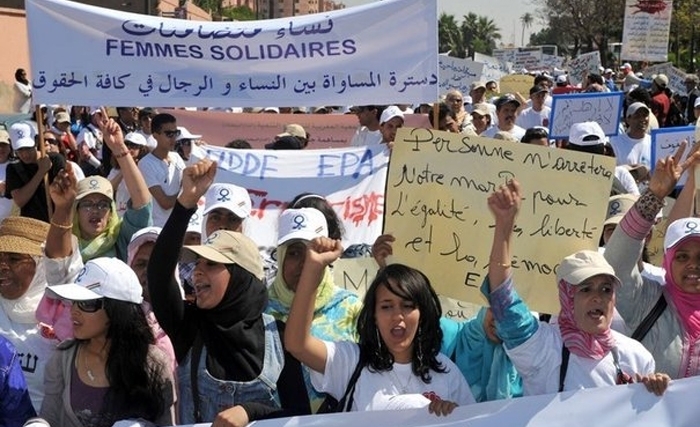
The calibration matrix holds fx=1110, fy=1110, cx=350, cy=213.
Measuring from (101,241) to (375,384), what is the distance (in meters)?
2.17

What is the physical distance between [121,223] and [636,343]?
2.69 meters

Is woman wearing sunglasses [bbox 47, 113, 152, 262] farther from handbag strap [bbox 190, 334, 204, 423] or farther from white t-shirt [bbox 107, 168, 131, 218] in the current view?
handbag strap [bbox 190, 334, 204, 423]

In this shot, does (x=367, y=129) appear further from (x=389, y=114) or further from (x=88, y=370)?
(x=88, y=370)

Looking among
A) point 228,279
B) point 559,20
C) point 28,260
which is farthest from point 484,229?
point 559,20

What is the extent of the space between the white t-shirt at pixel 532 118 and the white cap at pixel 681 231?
28.4ft

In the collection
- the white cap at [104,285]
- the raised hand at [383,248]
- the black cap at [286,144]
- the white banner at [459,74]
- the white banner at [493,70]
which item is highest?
the white cap at [104,285]

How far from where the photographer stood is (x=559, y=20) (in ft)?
225

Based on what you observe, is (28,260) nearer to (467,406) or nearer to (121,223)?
(121,223)

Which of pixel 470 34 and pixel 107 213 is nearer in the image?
pixel 107 213

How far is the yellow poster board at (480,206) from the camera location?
13.8 ft

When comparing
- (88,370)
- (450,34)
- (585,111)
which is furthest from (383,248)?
(450,34)

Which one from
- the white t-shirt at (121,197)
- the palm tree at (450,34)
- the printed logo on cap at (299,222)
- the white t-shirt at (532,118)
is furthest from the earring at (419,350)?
the palm tree at (450,34)

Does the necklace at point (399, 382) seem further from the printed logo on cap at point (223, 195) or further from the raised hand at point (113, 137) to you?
the raised hand at point (113, 137)

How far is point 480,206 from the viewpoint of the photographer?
14.3 feet
